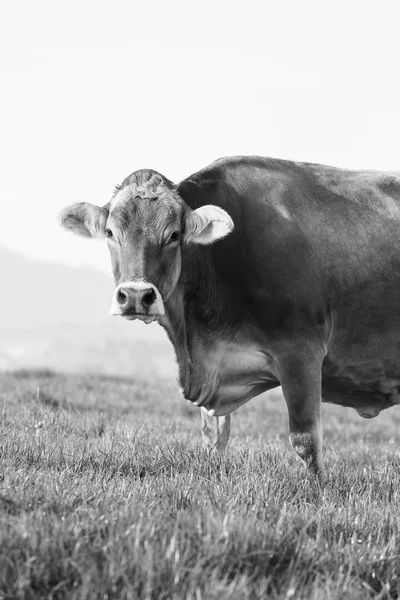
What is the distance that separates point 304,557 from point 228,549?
387 mm

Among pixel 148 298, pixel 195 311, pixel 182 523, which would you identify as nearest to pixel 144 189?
pixel 148 298

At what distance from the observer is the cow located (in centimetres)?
592

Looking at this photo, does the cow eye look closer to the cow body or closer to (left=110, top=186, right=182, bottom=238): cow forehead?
(left=110, top=186, right=182, bottom=238): cow forehead

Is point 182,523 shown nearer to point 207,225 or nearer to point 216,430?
point 207,225

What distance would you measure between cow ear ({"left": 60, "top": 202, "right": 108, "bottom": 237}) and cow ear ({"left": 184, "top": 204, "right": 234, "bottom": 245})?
681 millimetres

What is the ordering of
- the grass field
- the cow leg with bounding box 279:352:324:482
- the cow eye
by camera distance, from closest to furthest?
the grass field < the cow eye < the cow leg with bounding box 279:352:324:482

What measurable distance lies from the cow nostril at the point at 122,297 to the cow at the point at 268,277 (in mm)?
14

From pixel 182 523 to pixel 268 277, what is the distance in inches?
112

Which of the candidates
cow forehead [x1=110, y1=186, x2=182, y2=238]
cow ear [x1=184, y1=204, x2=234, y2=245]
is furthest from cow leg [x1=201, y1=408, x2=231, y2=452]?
cow forehead [x1=110, y1=186, x2=182, y2=238]

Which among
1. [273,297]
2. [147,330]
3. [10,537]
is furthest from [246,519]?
[147,330]

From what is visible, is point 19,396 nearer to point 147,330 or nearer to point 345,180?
point 345,180

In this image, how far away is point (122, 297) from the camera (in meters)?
5.47

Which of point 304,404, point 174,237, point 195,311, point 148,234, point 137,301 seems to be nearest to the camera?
point 137,301

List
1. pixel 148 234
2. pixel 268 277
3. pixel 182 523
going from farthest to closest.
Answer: pixel 268 277 < pixel 148 234 < pixel 182 523
